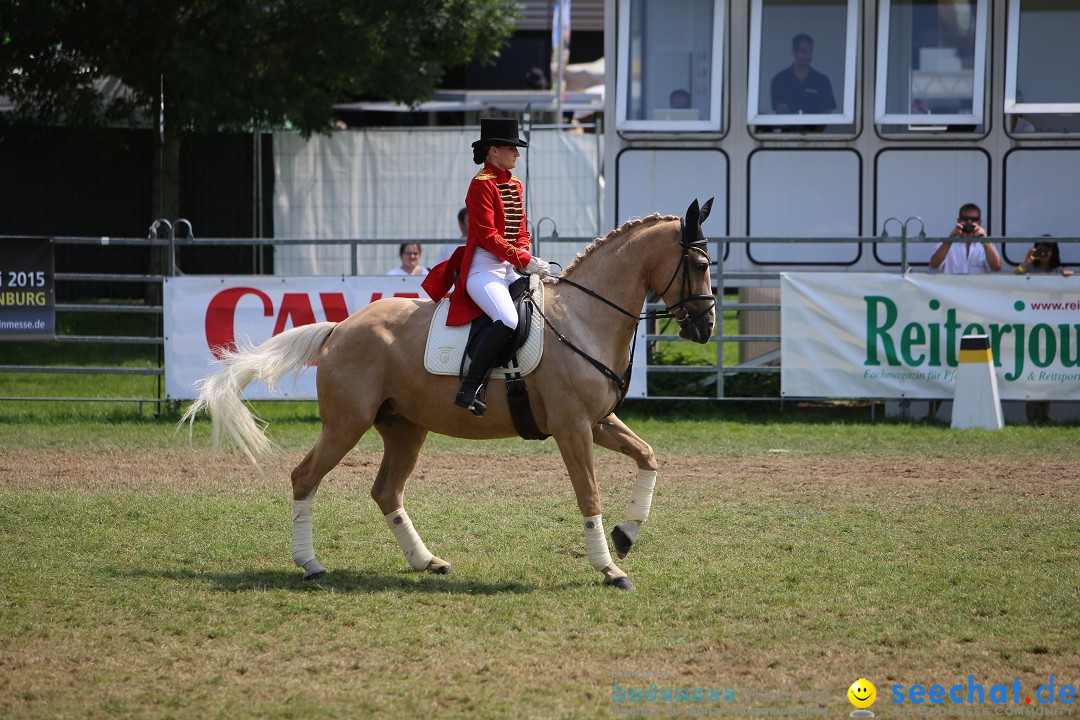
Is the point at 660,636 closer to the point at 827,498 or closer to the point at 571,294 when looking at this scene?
the point at 571,294

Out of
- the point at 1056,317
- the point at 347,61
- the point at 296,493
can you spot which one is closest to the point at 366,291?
the point at 347,61

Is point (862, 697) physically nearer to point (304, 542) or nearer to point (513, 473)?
point (304, 542)

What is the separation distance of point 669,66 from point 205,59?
21.3 feet

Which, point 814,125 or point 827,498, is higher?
point 814,125

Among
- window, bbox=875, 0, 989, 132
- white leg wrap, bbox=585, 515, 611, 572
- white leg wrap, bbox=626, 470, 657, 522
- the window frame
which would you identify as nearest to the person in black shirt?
window, bbox=875, 0, 989, 132

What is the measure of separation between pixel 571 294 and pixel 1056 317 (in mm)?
7740

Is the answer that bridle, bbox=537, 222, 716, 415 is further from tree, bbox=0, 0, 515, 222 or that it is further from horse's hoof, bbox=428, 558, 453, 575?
tree, bbox=0, 0, 515, 222

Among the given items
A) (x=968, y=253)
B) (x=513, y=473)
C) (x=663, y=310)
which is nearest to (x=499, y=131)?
(x=663, y=310)

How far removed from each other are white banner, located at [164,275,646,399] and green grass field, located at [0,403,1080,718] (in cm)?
211

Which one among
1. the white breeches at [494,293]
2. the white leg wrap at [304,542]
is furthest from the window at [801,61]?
the white leg wrap at [304,542]

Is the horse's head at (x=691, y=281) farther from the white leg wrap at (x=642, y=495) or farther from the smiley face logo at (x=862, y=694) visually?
the smiley face logo at (x=862, y=694)

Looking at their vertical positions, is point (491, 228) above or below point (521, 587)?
above

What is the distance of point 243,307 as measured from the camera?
12953 mm

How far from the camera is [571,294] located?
23.4ft
